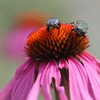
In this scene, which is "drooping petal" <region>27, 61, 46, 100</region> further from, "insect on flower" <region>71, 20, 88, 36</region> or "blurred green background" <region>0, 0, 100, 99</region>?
"blurred green background" <region>0, 0, 100, 99</region>

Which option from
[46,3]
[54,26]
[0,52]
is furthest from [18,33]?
[54,26]

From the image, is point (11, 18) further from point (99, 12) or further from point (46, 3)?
point (99, 12)

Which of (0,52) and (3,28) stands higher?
(3,28)

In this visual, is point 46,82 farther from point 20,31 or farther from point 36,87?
point 20,31

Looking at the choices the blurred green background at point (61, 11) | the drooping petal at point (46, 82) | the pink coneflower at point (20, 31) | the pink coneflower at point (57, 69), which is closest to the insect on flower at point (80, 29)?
the pink coneflower at point (57, 69)

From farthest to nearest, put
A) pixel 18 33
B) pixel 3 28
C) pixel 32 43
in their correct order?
pixel 3 28, pixel 18 33, pixel 32 43

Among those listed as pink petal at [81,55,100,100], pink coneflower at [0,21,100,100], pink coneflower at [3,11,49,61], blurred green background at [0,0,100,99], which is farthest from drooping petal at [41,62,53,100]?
blurred green background at [0,0,100,99]

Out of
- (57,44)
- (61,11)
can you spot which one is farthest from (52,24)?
(61,11)
